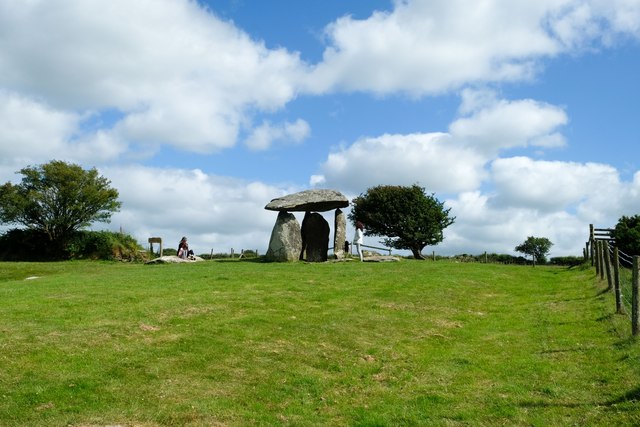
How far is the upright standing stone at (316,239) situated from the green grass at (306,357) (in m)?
16.1

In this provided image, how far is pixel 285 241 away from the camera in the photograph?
39.7 m

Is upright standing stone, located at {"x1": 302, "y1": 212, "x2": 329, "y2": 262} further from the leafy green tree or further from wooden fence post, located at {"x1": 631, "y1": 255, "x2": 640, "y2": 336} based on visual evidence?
wooden fence post, located at {"x1": 631, "y1": 255, "x2": 640, "y2": 336}

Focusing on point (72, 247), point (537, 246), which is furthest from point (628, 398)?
point (537, 246)

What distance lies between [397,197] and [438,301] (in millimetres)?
44920

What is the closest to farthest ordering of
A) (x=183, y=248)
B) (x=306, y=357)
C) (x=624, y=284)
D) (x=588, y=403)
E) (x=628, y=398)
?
(x=628, y=398) < (x=588, y=403) < (x=306, y=357) < (x=624, y=284) < (x=183, y=248)

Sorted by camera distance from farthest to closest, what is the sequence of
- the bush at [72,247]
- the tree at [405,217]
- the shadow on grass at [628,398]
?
the tree at [405,217] → the bush at [72,247] → the shadow on grass at [628,398]

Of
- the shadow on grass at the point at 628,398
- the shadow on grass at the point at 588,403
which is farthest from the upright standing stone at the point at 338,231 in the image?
the shadow on grass at the point at 628,398

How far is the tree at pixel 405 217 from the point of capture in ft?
215

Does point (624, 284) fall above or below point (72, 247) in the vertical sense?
below

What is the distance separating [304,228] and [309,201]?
7.13 ft

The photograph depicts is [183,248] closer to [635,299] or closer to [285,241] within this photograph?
[285,241]

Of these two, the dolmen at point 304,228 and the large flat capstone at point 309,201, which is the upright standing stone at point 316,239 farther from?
the large flat capstone at point 309,201

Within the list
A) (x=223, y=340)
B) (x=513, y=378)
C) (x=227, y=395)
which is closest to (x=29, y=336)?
(x=223, y=340)

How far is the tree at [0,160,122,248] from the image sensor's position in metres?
54.5
